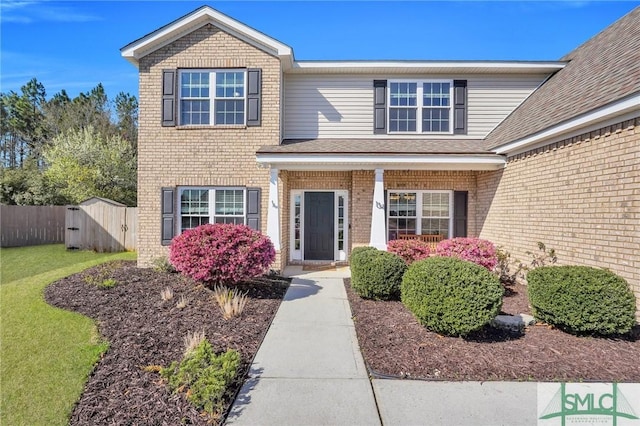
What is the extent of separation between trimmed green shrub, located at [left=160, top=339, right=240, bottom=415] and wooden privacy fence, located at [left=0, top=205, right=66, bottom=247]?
15038 millimetres

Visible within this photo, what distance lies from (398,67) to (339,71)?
173cm

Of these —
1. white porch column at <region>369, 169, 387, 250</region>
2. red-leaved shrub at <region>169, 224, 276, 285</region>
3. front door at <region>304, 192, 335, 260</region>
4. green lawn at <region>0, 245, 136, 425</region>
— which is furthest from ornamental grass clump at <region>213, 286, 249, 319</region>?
front door at <region>304, 192, 335, 260</region>

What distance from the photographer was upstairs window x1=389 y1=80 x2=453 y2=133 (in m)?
9.95

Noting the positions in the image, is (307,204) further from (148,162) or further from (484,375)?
(484,375)

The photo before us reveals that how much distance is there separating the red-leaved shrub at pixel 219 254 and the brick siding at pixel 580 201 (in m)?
5.87

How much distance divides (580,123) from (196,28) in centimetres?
919

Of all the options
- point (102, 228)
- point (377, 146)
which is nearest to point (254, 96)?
point (377, 146)

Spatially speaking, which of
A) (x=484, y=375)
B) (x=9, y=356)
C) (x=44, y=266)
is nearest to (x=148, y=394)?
(x=9, y=356)

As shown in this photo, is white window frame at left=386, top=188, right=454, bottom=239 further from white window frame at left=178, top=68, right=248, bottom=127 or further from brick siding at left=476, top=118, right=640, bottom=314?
white window frame at left=178, top=68, right=248, bottom=127

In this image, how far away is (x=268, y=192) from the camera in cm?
909

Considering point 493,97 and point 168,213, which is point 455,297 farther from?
point 493,97

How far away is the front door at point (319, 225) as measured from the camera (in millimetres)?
10133

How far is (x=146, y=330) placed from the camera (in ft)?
15.5

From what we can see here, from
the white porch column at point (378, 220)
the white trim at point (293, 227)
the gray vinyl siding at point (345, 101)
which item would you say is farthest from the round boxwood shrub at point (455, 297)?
the gray vinyl siding at point (345, 101)
